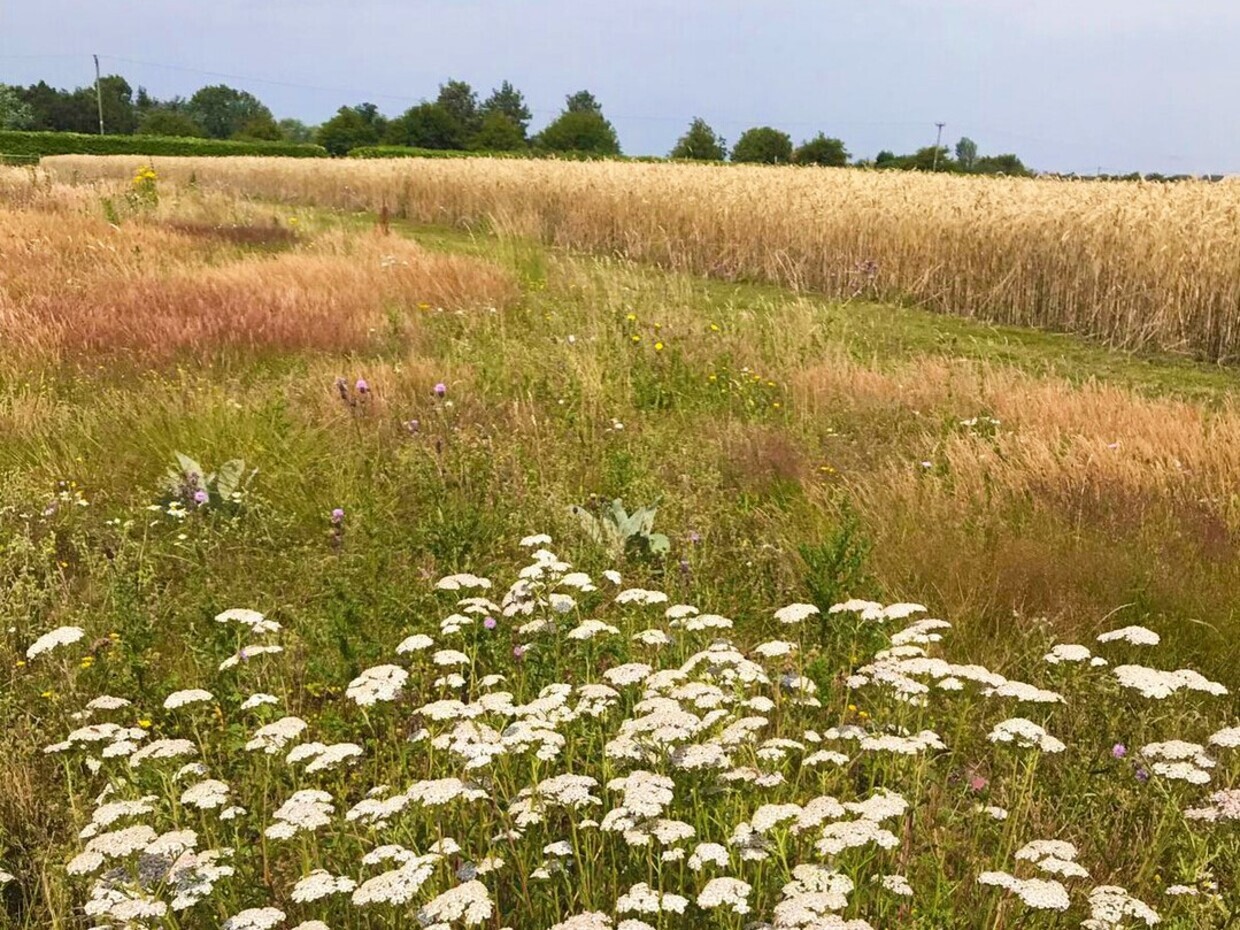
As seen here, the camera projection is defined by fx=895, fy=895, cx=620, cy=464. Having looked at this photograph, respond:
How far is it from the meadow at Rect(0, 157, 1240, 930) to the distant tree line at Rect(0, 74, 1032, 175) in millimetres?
29255

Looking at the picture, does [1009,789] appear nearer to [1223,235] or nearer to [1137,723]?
[1137,723]

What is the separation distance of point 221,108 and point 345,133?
102m

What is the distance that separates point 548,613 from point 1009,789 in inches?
61.6

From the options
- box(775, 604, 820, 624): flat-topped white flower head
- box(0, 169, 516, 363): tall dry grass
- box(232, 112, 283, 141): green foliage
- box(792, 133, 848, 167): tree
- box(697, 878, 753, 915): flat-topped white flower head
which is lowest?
box(697, 878, 753, 915): flat-topped white flower head

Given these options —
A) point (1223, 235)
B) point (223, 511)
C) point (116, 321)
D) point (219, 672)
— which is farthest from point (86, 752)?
point (1223, 235)

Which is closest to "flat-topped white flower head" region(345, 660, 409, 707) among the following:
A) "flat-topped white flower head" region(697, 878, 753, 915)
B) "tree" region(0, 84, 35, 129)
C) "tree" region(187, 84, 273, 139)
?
"flat-topped white flower head" region(697, 878, 753, 915)

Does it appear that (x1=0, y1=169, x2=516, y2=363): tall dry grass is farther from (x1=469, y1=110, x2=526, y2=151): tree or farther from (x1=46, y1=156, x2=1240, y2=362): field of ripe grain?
(x1=469, y1=110, x2=526, y2=151): tree

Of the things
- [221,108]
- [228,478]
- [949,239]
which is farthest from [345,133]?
[221,108]

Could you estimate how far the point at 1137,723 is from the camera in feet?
9.92

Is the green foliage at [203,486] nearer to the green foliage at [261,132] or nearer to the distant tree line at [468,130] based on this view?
the distant tree line at [468,130]

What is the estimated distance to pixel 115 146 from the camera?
61.6 metres

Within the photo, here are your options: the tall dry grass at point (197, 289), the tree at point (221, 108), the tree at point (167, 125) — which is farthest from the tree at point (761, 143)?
the tree at point (221, 108)

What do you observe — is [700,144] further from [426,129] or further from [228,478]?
[228,478]

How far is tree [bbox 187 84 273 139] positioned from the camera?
160625 millimetres
